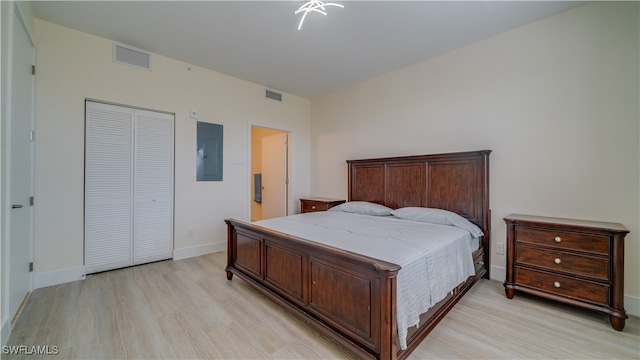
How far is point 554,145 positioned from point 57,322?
468 centimetres

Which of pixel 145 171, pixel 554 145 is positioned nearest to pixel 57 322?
pixel 145 171

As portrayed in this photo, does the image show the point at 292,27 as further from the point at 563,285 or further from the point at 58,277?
the point at 58,277

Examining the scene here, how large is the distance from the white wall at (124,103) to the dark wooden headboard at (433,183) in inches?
79.3

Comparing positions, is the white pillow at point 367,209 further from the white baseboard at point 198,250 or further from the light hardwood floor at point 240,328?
the white baseboard at point 198,250

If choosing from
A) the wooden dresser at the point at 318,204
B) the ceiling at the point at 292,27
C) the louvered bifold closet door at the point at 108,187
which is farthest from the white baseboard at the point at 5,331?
the wooden dresser at the point at 318,204

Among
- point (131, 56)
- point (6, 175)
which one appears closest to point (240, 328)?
point (6, 175)

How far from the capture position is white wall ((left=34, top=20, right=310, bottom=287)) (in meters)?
2.62

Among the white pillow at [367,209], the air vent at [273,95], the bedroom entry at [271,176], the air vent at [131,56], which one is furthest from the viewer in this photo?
the bedroom entry at [271,176]

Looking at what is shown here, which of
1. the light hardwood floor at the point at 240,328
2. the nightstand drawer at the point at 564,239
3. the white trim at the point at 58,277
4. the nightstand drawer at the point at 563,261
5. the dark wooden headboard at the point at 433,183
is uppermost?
the dark wooden headboard at the point at 433,183

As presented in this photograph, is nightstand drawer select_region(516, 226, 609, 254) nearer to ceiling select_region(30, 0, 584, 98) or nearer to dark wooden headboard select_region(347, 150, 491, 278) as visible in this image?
dark wooden headboard select_region(347, 150, 491, 278)

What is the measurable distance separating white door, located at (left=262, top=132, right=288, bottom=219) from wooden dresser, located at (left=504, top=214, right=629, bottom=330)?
374cm

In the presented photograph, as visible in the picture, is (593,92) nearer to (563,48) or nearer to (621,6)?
(563,48)

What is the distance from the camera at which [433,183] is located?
3.18 meters

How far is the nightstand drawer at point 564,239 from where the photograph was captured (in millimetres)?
1947
